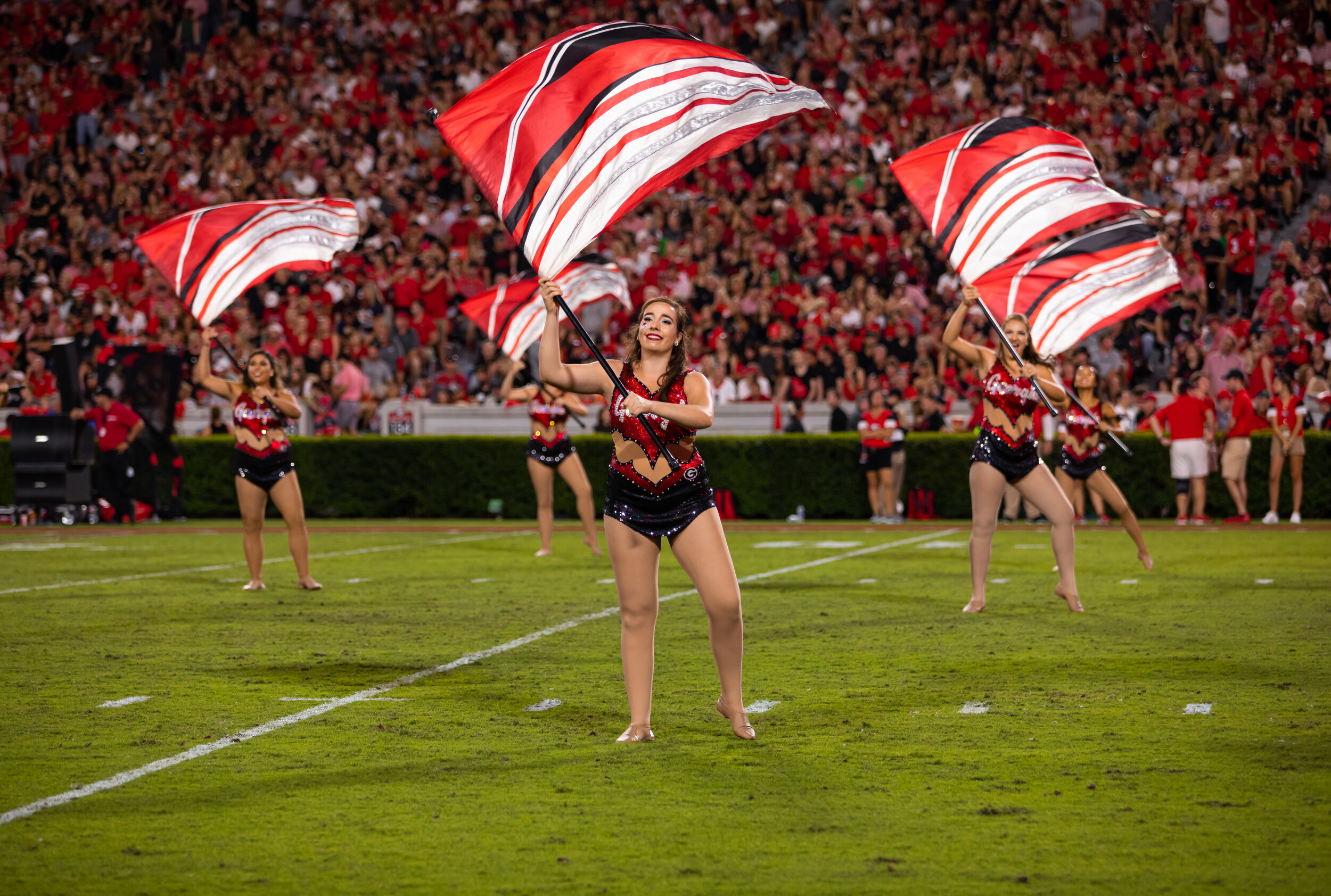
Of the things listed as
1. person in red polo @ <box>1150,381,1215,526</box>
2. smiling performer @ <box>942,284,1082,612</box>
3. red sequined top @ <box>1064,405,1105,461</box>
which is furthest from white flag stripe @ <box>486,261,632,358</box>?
person in red polo @ <box>1150,381,1215,526</box>

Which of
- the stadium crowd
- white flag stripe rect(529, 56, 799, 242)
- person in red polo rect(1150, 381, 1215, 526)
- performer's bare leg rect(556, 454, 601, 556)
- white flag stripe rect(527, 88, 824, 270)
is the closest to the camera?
white flag stripe rect(527, 88, 824, 270)

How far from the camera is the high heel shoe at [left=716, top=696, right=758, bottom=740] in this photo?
593 cm

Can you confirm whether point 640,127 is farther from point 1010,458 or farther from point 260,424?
point 260,424

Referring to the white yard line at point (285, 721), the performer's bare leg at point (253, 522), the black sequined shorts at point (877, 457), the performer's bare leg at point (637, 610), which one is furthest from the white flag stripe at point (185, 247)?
the black sequined shorts at point (877, 457)

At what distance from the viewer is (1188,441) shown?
1936cm

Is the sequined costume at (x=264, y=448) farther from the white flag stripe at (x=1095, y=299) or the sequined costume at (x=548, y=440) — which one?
the white flag stripe at (x=1095, y=299)

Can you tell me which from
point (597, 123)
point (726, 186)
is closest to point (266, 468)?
point (597, 123)

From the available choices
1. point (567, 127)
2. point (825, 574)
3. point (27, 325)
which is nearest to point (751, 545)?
point (825, 574)

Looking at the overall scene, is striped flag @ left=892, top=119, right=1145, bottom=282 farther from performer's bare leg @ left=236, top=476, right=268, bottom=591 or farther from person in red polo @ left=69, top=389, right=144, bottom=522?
person in red polo @ left=69, top=389, right=144, bottom=522

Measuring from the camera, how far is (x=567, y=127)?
7258 millimetres

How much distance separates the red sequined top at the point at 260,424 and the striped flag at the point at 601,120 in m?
4.64

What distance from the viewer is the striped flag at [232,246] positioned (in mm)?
11977

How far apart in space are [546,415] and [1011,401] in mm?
6097

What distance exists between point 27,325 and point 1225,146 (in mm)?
21044
